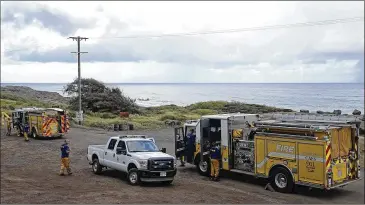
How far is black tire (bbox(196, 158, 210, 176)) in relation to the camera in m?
20.2

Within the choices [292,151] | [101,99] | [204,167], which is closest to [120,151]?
[204,167]

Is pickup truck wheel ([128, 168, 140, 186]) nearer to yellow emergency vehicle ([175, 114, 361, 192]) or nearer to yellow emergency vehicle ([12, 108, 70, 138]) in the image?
yellow emergency vehicle ([175, 114, 361, 192])

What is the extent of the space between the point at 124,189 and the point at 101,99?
49.2 m

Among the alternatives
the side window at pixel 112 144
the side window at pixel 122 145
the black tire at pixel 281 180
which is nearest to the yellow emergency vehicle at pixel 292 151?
the black tire at pixel 281 180

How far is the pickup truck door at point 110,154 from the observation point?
19141 mm

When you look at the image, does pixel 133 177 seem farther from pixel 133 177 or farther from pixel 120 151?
pixel 120 151

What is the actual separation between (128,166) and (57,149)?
12878 mm

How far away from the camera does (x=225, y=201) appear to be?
14930mm

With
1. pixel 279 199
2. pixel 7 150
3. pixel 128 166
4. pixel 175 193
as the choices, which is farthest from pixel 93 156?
pixel 7 150

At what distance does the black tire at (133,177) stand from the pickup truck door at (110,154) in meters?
1.52

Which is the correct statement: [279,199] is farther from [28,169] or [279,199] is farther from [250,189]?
[28,169]

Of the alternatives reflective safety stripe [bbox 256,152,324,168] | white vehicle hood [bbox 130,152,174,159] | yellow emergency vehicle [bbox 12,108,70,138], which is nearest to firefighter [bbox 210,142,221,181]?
reflective safety stripe [bbox 256,152,324,168]

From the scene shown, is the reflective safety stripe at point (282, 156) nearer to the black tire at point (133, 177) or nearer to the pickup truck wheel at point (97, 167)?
the black tire at point (133, 177)

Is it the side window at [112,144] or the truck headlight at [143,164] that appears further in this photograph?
Result: the side window at [112,144]
